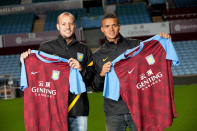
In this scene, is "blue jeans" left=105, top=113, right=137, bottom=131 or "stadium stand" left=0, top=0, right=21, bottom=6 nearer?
"blue jeans" left=105, top=113, right=137, bottom=131

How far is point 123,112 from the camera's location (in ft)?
7.16

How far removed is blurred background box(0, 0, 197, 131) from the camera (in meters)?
12.7

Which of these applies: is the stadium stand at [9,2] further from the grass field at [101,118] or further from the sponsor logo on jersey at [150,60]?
the sponsor logo on jersey at [150,60]

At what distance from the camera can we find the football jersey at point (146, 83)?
2.26 meters

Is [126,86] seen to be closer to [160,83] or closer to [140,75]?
[140,75]

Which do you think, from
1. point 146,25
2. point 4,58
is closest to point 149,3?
point 146,25

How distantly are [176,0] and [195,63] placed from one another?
5254 millimetres

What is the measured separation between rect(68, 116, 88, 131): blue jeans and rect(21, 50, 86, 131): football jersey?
0.06m

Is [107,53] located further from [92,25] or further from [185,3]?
[185,3]

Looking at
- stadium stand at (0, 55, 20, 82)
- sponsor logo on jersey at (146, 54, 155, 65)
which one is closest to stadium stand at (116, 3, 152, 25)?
stadium stand at (0, 55, 20, 82)

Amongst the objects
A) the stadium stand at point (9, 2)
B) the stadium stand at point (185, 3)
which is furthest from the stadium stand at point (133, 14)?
the stadium stand at point (9, 2)

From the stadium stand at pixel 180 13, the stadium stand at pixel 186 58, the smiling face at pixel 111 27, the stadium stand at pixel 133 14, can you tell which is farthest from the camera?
the stadium stand at pixel 133 14

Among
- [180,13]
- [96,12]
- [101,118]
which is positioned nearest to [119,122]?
[101,118]

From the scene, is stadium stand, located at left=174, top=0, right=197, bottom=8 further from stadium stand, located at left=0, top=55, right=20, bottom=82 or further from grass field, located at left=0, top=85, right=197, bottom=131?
grass field, located at left=0, top=85, right=197, bottom=131
